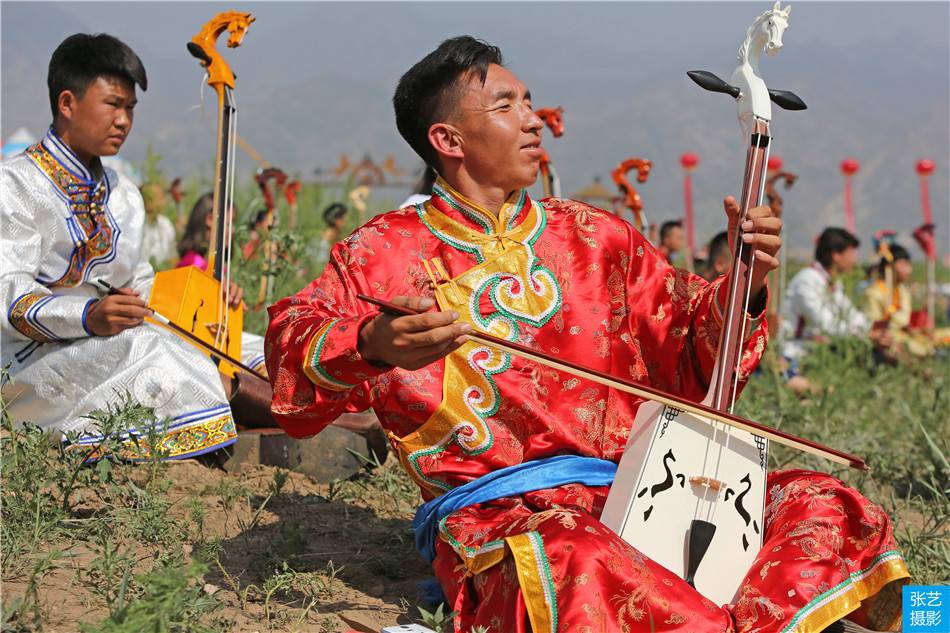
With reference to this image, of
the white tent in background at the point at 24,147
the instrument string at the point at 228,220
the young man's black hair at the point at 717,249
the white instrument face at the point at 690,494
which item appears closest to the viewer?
the white instrument face at the point at 690,494

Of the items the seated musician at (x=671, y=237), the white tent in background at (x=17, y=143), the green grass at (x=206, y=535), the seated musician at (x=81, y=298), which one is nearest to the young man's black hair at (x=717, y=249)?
the seated musician at (x=671, y=237)

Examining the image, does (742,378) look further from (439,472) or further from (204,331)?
(204,331)

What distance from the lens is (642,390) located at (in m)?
2.57

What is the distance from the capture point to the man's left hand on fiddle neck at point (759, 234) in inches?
109

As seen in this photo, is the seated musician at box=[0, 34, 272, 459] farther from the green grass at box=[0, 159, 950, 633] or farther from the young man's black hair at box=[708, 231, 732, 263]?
the young man's black hair at box=[708, 231, 732, 263]

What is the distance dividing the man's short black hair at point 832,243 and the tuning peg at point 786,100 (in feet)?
20.6

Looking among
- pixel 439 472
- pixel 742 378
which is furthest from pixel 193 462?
pixel 742 378

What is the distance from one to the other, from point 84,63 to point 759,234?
2729 millimetres

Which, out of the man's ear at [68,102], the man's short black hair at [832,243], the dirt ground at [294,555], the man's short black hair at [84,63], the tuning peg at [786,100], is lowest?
the dirt ground at [294,555]

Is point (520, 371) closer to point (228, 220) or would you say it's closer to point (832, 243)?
point (228, 220)

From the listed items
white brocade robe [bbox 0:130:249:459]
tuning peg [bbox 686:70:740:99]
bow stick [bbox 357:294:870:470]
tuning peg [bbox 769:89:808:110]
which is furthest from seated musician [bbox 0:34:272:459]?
tuning peg [bbox 769:89:808:110]

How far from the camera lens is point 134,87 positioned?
450 cm

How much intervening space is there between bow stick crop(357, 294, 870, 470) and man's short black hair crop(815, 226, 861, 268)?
661cm

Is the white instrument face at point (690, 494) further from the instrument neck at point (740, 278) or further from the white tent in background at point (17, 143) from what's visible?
the white tent in background at point (17, 143)
